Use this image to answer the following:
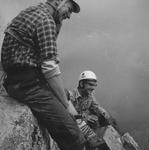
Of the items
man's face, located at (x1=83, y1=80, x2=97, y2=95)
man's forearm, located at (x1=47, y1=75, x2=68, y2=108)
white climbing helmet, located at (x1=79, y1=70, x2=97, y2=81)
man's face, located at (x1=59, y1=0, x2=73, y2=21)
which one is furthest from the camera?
white climbing helmet, located at (x1=79, y1=70, x2=97, y2=81)

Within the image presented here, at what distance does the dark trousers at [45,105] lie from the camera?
6391mm

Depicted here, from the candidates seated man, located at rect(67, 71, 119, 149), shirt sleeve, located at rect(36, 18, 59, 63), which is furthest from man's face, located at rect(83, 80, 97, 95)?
shirt sleeve, located at rect(36, 18, 59, 63)

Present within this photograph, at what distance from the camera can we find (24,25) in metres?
6.29

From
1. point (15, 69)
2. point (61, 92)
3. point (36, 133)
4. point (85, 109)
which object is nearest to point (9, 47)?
point (15, 69)

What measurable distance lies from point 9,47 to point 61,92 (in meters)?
1.21

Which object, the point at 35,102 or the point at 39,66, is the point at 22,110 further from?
the point at 39,66

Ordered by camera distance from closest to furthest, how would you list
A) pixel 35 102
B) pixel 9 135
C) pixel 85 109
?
pixel 9 135 < pixel 35 102 < pixel 85 109

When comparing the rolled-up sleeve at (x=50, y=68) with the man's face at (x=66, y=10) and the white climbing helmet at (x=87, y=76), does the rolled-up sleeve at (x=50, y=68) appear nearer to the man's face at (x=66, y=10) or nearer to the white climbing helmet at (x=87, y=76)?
the man's face at (x=66, y=10)

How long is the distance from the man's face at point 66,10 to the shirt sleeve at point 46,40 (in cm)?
51

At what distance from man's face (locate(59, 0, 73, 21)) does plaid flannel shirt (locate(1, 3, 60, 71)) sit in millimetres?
293

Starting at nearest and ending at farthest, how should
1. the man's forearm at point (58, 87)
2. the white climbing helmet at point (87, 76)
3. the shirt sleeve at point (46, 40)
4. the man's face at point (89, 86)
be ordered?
the shirt sleeve at point (46, 40) < the man's forearm at point (58, 87) < the man's face at point (89, 86) < the white climbing helmet at point (87, 76)

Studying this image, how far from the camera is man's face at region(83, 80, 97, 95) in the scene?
1605 cm

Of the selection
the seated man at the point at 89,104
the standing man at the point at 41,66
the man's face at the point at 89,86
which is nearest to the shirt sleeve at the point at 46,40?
the standing man at the point at 41,66

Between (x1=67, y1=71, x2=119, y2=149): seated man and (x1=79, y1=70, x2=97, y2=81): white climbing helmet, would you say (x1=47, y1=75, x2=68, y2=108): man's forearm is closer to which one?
(x1=67, y1=71, x2=119, y2=149): seated man
